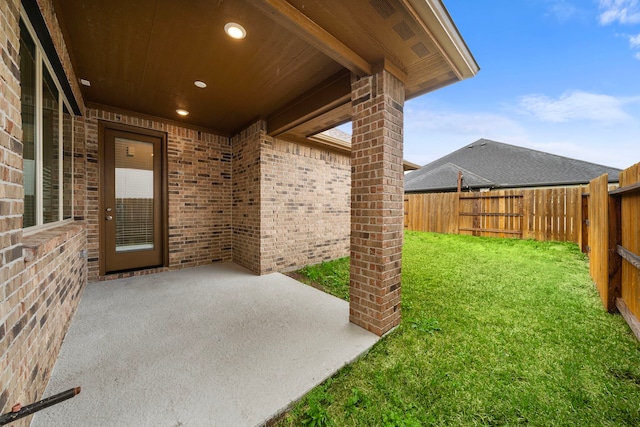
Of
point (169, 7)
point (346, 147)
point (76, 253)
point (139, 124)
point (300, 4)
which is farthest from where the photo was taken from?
point (346, 147)

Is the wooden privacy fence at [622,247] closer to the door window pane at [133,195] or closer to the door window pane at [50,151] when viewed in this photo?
the door window pane at [50,151]

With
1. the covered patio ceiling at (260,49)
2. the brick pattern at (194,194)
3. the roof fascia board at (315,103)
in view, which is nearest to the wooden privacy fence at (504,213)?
the covered patio ceiling at (260,49)

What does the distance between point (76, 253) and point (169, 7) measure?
9.92ft

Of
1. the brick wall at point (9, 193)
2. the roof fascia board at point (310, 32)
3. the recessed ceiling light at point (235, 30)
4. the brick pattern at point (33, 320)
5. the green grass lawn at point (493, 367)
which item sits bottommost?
the green grass lawn at point (493, 367)

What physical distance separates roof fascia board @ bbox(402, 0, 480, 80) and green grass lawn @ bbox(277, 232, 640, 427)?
8.73 feet

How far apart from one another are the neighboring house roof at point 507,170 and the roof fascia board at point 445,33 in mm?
10505

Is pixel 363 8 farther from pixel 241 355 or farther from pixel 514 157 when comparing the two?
pixel 514 157

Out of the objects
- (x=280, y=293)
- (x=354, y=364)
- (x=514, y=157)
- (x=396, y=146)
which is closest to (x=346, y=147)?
(x=396, y=146)

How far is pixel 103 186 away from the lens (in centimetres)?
388

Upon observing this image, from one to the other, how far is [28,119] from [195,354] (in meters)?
2.23

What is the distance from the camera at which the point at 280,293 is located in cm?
347

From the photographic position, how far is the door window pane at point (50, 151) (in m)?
2.19

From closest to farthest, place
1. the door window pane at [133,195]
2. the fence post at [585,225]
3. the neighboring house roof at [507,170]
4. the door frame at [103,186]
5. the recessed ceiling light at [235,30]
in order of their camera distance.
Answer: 1. the recessed ceiling light at [235,30]
2. the door frame at [103,186]
3. the door window pane at [133,195]
4. the fence post at [585,225]
5. the neighboring house roof at [507,170]

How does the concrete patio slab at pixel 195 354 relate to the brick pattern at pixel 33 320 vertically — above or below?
below
